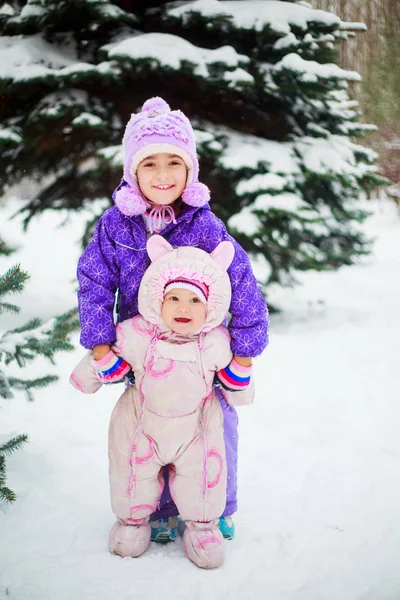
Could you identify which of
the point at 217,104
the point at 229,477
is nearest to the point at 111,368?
the point at 229,477

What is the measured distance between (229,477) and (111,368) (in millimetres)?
715

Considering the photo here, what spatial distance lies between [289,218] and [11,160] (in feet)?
8.97

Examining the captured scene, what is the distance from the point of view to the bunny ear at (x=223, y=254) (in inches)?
83.0

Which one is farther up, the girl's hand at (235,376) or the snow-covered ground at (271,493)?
the girl's hand at (235,376)

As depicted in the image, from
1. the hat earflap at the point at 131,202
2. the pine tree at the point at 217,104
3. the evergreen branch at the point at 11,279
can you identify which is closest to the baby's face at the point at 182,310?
the hat earflap at the point at 131,202

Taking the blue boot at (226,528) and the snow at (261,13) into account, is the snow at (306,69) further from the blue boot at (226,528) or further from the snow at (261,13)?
the blue boot at (226,528)

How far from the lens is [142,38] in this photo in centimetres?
489

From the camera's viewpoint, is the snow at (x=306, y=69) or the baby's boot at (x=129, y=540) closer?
the baby's boot at (x=129, y=540)

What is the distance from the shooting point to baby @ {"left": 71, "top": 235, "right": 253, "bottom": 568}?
2.05 metres

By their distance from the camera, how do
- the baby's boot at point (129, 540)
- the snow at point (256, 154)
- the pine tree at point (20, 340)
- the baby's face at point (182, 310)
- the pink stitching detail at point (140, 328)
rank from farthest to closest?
the snow at point (256, 154) < the pine tree at point (20, 340) < the baby's boot at point (129, 540) < the pink stitching detail at point (140, 328) < the baby's face at point (182, 310)

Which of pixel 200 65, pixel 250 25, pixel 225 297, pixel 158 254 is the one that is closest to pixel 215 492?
pixel 225 297

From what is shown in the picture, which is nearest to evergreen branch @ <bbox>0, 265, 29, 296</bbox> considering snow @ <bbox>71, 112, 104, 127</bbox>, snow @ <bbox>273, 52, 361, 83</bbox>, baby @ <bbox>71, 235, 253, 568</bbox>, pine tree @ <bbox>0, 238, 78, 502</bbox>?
pine tree @ <bbox>0, 238, 78, 502</bbox>

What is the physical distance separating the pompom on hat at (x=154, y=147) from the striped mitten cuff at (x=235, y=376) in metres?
0.64

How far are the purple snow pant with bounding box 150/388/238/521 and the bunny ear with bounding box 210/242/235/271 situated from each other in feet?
1.96
